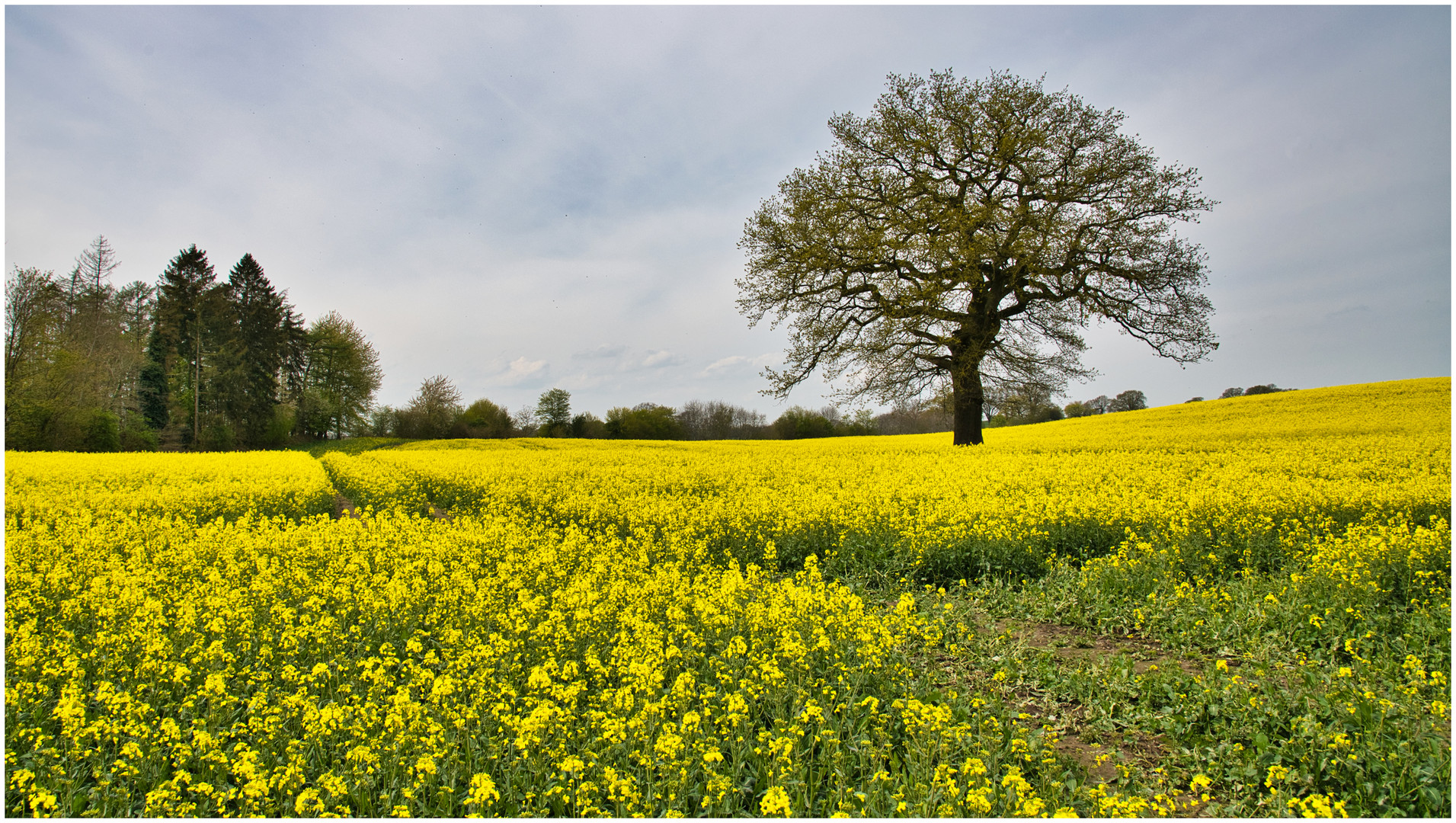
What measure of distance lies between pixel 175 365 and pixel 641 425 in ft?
91.6

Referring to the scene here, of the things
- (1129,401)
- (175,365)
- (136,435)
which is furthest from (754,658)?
(1129,401)

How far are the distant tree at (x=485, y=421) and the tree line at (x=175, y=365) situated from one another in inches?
287

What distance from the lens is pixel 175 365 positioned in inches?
1406

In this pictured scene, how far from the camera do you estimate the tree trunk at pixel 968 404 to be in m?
17.2

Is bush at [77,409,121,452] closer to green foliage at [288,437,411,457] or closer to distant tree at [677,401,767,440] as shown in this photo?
green foliage at [288,437,411,457]

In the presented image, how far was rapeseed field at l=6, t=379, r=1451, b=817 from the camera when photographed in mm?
2861

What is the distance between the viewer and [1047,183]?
16.6m

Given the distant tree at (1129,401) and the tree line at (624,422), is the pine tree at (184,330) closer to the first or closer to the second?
the tree line at (624,422)

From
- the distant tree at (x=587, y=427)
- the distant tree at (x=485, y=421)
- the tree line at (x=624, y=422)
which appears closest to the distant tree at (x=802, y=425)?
the tree line at (x=624, y=422)

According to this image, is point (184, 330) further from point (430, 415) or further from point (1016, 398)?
point (1016, 398)

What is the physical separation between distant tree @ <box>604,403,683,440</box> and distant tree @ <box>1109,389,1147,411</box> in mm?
41777

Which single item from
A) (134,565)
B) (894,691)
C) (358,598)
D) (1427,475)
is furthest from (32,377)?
(1427,475)

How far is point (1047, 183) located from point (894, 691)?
55.2ft

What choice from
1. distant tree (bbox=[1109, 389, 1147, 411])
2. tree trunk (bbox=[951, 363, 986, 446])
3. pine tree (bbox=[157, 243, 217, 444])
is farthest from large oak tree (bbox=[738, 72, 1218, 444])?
distant tree (bbox=[1109, 389, 1147, 411])
